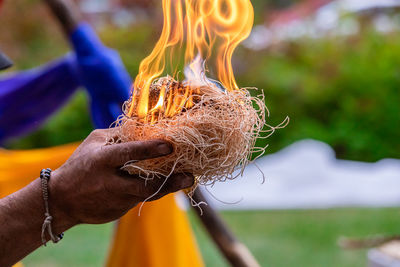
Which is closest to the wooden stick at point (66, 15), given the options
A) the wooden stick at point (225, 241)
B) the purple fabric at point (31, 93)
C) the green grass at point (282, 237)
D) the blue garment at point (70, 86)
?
the blue garment at point (70, 86)

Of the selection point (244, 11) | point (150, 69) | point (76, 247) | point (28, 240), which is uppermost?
point (244, 11)

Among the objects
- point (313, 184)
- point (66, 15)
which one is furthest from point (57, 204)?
point (313, 184)

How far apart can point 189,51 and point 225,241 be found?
4.54 ft

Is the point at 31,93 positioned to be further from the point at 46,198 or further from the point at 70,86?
the point at 46,198

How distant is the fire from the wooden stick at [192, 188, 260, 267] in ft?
4.01

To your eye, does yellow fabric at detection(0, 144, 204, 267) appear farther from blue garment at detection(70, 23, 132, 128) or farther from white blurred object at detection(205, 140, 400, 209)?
white blurred object at detection(205, 140, 400, 209)

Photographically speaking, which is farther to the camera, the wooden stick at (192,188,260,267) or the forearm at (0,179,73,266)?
the wooden stick at (192,188,260,267)

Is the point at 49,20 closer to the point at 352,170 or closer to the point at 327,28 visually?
the point at 327,28

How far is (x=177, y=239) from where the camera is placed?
282 centimetres

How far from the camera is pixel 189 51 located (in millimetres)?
1688

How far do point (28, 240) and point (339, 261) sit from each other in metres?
3.94

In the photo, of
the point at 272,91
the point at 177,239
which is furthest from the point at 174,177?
the point at 272,91

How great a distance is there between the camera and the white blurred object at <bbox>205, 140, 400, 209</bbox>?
21.7 feet

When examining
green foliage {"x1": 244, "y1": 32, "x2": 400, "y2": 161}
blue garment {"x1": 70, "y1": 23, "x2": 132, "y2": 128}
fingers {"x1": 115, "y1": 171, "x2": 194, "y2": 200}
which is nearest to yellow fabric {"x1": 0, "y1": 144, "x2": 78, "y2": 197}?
blue garment {"x1": 70, "y1": 23, "x2": 132, "y2": 128}
